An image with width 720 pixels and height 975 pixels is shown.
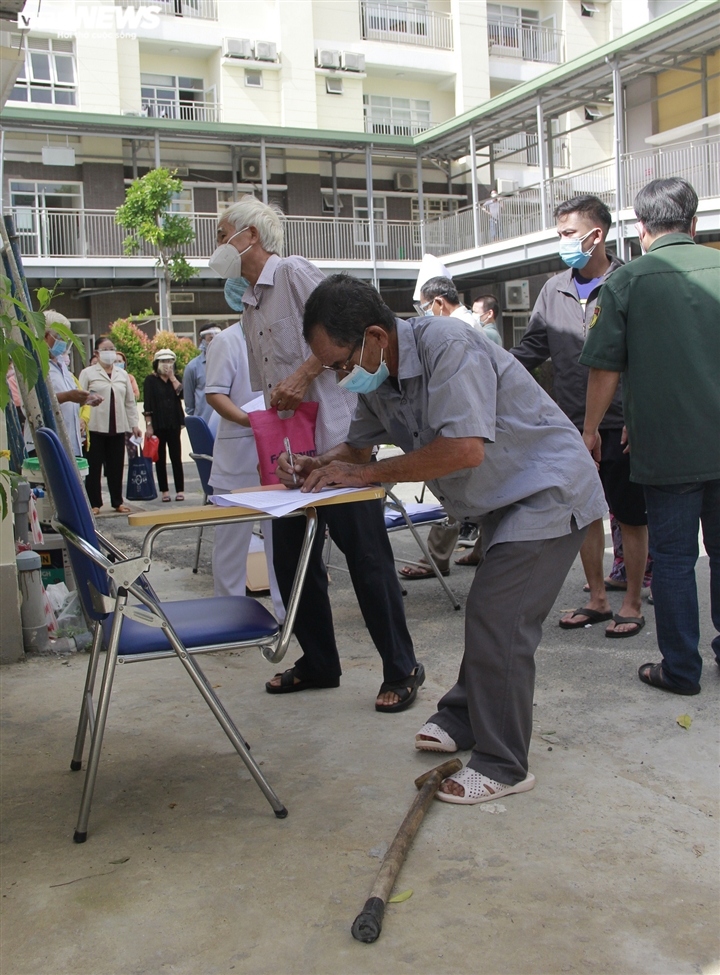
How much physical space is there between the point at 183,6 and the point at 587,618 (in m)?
27.7

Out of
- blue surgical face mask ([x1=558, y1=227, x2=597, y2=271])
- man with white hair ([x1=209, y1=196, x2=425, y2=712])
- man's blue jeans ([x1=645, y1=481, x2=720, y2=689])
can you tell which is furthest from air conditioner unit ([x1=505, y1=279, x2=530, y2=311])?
man's blue jeans ([x1=645, y1=481, x2=720, y2=689])

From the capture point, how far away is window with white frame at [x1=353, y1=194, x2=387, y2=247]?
26.4 m

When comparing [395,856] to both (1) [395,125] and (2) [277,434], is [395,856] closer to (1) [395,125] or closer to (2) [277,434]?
(2) [277,434]

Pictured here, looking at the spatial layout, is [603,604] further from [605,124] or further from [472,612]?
[605,124]

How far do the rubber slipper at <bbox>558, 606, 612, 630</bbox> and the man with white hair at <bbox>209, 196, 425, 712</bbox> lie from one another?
1140 millimetres

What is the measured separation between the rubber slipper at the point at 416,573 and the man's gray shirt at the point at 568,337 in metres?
1.50

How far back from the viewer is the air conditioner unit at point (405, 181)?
94.9ft

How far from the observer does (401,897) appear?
2.25 meters

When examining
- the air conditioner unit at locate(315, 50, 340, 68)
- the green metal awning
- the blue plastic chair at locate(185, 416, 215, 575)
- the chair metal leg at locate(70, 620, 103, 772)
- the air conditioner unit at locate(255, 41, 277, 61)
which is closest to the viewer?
the chair metal leg at locate(70, 620, 103, 772)

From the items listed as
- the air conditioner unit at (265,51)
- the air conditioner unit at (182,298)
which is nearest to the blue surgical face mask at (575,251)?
the air conditioner unit at (182,298)

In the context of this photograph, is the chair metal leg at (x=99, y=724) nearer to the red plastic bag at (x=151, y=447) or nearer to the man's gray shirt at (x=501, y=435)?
the man's gray shirt at (x=501, y=435)

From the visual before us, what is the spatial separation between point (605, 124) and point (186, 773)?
32329 mm

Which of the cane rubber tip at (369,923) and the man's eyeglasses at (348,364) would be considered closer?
the cane rubber tip at (369,923)

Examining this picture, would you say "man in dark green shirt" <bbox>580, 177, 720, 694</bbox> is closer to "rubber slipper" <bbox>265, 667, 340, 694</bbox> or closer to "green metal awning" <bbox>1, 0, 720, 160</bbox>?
"rubber slipper" <bbox>265, 667, 340, 694</bbox>
